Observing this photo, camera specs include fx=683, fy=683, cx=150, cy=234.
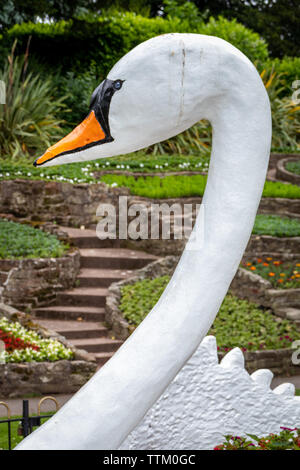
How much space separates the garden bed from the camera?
29.8 ft

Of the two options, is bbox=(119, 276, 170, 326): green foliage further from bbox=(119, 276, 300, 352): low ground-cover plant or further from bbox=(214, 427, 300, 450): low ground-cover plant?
bbox=(214, 427, 300, 450): low ground-cover plant

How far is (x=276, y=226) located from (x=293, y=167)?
463cm

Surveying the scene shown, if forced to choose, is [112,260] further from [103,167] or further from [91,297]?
[103,167]

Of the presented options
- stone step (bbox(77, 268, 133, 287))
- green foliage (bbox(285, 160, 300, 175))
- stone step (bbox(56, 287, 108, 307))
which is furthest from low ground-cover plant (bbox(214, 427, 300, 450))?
green foliage (bbox(285, 160, 300, 175))

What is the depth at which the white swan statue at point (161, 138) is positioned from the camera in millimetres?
2355

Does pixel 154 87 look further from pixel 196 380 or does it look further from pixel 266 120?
pixel 196 380

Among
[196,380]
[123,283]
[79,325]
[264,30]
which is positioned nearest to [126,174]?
[123,283]

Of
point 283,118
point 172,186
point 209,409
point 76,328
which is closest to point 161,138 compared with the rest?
point 209,409

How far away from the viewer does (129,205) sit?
1177 centimetres

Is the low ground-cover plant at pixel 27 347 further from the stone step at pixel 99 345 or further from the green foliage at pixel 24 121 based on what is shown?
the green foliage at pixel 24 121

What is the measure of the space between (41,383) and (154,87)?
5.28 metres

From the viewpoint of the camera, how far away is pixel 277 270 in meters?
9.91

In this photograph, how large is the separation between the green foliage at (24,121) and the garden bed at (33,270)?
147 inches

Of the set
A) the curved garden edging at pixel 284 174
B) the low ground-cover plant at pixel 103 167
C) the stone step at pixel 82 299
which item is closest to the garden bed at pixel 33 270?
the stone step at pixel 82 299
